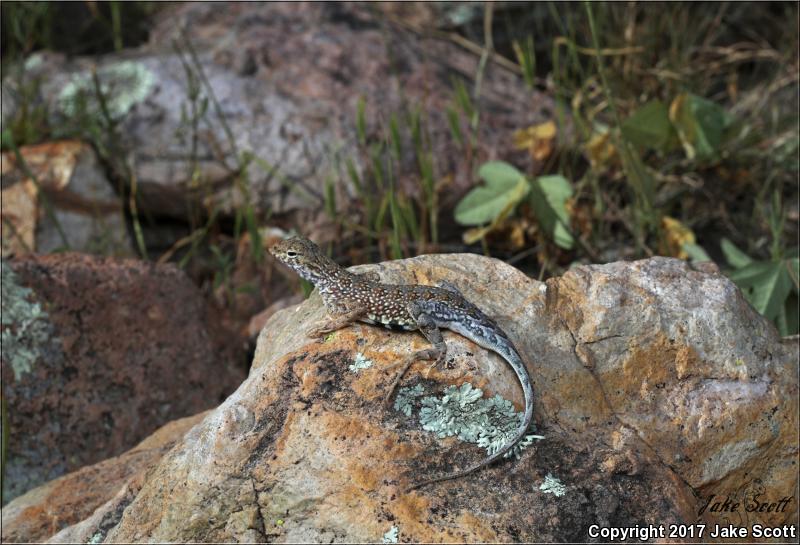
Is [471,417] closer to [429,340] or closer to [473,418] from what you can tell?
[473,418]

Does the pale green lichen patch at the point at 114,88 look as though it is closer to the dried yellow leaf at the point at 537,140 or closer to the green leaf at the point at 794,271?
the dried yellow leaf at the point at 537,140

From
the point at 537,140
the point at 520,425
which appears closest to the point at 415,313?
the point at 520,425

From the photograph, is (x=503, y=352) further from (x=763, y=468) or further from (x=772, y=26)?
(x=772, y=26)

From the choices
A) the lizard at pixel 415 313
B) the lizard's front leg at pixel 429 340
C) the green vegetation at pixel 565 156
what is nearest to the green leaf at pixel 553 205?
the green vegetation at pixel 565 156

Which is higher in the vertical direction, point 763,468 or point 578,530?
point 578,530

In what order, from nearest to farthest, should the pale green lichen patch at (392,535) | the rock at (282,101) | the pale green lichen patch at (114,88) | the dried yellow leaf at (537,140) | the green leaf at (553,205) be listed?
the pale green lichen patch at (392,535) < the green leaf at (553,205) < the dried yellow leaf at (537,140) < the rock at (282,101) < the pale green lichen patch at (114,88)

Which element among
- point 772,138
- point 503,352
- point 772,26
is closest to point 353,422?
point 503,352
